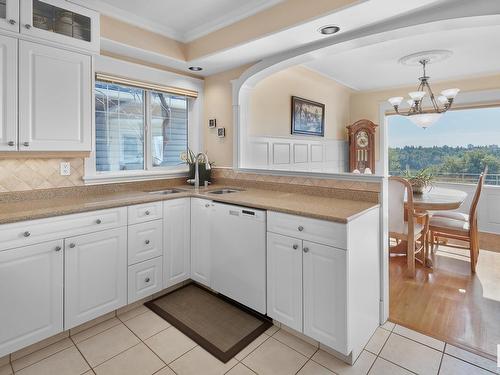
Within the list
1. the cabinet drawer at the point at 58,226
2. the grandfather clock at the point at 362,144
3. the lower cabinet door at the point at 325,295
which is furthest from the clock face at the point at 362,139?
the cabinet drawer at the point at 58,226

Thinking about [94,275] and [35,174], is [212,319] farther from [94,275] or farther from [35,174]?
[35,174]

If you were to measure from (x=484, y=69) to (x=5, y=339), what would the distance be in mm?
5848

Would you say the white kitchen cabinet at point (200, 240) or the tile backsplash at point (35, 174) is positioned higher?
the tile backsplash at point (35, 174)

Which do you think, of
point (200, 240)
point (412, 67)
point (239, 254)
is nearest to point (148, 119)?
point (200, 240)

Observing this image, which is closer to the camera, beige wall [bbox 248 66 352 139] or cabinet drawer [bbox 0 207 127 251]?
cabinet drawer [bbox 0 207 127 251]

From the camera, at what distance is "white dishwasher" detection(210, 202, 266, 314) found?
217cm

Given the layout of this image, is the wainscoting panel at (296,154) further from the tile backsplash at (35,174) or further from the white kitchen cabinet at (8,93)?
the white kitchen cabinet at (8,93)

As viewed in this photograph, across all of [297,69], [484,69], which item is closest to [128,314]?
[297,69]

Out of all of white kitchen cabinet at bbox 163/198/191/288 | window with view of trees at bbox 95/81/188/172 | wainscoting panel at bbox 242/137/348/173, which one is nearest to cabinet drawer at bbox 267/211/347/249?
white kitchen cabinet at bbox 163/198/191/288

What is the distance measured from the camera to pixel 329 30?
7.17ft

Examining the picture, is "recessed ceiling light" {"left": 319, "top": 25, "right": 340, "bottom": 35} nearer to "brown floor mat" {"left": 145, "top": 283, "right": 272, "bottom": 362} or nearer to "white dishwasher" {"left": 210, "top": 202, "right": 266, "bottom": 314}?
"white dishwasher" {"left": 210, "top": 202, "right": 266, "bottom": 314}

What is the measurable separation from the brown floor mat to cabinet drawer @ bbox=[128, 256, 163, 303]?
143mm

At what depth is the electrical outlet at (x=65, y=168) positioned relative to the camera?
2465mm

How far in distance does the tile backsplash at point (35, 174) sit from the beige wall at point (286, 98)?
1.77 m
